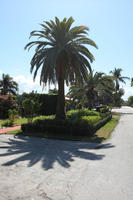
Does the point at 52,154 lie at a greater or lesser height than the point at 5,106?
lesser

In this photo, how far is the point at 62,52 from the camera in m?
16.0

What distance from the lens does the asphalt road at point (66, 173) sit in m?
4.61

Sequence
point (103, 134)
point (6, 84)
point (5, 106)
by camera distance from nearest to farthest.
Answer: point (103, 134) → point (5, 106) → point (6, 84)

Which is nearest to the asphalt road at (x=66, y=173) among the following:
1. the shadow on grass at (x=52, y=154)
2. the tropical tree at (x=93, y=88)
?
the shadow on grass at (x=52, y=154)

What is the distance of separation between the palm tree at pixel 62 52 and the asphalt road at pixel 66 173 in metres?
8.36

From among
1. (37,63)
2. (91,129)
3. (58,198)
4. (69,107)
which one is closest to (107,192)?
(58,198)

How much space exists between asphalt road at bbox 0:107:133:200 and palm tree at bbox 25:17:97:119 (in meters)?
8.36

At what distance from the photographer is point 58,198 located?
4387 mm

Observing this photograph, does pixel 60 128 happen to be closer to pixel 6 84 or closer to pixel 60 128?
pixel 60 128

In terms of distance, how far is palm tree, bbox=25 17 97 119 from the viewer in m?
16.0

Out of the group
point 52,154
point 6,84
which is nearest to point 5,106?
point 52,154

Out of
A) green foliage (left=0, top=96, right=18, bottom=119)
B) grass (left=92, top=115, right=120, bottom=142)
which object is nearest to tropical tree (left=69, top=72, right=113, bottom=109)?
green foliage (left=0, top=96, right=18, bottom=119)

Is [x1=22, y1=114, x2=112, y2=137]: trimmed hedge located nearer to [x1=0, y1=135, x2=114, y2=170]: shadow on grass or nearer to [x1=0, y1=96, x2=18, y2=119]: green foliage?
[x1=0, y1=135, x2=114, y2=170]: shadow on grass

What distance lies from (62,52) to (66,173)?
11966 mm
